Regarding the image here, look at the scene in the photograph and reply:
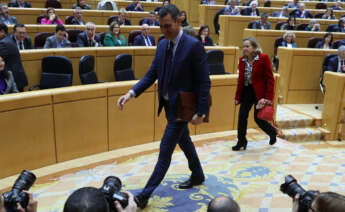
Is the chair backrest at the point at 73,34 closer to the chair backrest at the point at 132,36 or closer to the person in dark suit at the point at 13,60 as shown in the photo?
the chair backrest at the point at 132,36

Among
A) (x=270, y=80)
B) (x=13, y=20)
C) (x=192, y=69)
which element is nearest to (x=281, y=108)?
(x=270, y=80)

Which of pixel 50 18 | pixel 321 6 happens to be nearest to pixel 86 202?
pixel 50 18

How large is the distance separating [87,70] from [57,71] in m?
0.32

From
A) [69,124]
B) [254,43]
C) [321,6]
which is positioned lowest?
[69,124]

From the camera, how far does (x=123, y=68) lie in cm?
446

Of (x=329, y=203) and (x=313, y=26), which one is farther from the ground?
(x=313, y=26)

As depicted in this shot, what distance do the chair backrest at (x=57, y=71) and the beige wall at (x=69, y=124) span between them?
732 millimetres

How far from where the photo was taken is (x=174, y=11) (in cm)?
221

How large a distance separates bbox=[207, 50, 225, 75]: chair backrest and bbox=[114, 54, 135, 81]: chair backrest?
3.83 ft

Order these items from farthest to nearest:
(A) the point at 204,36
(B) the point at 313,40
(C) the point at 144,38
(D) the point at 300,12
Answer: (D) the point at 300,12 → (B) the point at 313,40 → (A) the point at 204,36 → (C) the point at 144,38

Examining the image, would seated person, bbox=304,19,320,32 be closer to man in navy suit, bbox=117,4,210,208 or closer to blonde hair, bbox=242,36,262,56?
blonde hair, bbox=242,36,262,56

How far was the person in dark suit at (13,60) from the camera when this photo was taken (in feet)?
11.7

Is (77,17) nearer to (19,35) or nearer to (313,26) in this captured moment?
(19,35)

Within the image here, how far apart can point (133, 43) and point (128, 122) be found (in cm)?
266
